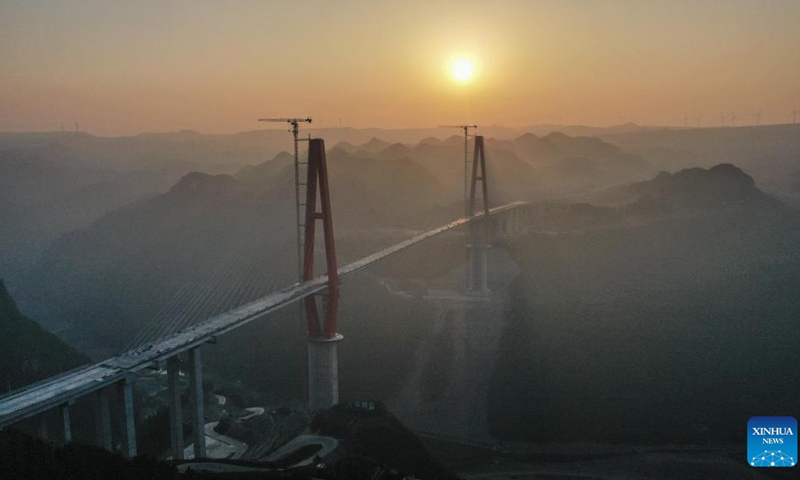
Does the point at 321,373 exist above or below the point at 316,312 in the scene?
below

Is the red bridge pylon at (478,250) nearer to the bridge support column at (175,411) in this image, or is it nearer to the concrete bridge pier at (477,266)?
the concrete bridge pier at (477,266)

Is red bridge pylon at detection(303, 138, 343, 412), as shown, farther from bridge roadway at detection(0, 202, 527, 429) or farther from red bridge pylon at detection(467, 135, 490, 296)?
red bridge pylon at detection(467, 135, 490, 296)

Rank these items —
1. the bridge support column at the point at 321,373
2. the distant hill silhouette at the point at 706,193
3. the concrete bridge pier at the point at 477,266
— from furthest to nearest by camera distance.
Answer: the distant hill silhouette at the point at 706,193 → the concrete bridge pier at the point at 477,266 → the bridge support column at the point at 321,373

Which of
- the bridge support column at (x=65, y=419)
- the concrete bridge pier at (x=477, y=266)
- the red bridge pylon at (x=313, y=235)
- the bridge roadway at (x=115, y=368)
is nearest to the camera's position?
the bridge roadway at (x=115, y=368)

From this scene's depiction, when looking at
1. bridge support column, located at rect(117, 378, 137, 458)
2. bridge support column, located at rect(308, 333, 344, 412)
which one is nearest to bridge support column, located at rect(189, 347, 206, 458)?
bridge support column, located at rect(117, 378, 137, 458)

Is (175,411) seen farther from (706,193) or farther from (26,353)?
(706,193)

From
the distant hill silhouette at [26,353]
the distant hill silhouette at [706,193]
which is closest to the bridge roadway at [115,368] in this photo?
the distant hill silhouette at [26,353]

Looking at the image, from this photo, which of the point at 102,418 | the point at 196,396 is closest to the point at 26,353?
the point at 196,396

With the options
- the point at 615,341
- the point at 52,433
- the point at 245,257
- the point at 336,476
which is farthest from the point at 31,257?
the point at 336,476
